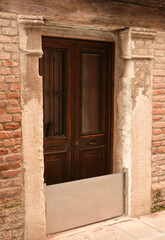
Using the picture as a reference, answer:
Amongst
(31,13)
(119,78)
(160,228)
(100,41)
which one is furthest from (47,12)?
(160,228)

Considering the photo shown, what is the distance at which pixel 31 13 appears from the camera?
11.3ft

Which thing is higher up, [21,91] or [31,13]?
[31,13]

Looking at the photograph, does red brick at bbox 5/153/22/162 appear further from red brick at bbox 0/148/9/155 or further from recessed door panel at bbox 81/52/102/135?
recessed door panel at bbox 81/52/102/135

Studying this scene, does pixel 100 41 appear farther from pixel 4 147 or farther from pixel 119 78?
pixel 4 147

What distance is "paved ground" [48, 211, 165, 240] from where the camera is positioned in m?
3.89

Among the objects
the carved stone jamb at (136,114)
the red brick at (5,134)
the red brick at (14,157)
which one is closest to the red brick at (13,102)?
the red brick at (5,134)

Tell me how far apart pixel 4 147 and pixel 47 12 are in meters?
1.62

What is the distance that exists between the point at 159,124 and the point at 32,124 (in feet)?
6.46

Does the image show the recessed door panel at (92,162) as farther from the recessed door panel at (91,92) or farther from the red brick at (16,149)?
the red brick at (16,149)

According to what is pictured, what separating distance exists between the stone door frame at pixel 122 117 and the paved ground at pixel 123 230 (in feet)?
0.65

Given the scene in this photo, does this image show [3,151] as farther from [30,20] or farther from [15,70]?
[30,20]

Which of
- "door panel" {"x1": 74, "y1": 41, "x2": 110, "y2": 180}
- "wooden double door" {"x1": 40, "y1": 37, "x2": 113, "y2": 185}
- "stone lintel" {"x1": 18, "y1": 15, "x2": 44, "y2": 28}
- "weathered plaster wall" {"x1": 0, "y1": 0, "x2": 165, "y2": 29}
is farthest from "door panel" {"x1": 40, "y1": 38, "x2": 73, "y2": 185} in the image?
"stone lintel" {"x1": 18, "y1": 15, "x2": 44, "y2": 28}

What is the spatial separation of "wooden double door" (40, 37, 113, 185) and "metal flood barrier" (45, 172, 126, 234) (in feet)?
1.44

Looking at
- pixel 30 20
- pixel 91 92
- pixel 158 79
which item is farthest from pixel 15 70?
pixel 158 79
